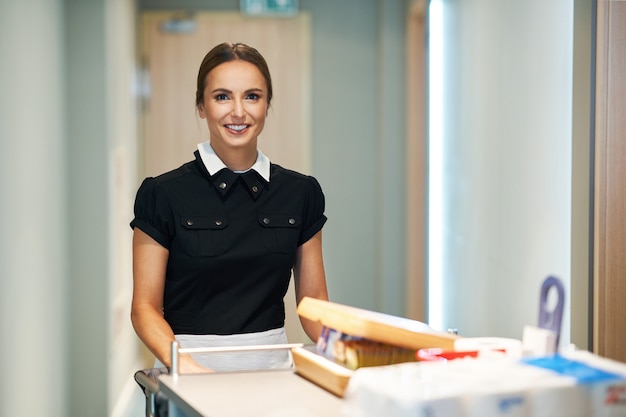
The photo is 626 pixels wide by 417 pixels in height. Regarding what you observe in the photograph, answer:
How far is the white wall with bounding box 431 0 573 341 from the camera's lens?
10.0 ft

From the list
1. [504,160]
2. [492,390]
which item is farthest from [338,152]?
[492,390]

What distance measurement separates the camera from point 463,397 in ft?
3.57

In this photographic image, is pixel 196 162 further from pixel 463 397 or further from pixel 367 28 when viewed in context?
pixel 367 28

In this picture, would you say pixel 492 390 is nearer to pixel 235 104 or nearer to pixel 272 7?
pixel 235 104

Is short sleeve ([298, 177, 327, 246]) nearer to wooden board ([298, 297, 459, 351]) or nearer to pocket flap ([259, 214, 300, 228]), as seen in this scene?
pocket flap ([259, 214, 300, 228])

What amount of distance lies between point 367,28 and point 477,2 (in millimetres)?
1708

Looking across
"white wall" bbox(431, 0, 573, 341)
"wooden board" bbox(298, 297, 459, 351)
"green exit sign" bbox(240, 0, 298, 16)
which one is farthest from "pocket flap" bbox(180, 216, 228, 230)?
"green exit sign" bbox(240, 0, 298, 16)

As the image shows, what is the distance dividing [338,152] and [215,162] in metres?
3.64

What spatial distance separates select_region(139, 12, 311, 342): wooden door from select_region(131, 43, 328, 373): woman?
348 cm

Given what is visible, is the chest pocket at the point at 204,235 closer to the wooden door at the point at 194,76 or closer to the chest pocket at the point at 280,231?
the chest pocket at the point at 280,231

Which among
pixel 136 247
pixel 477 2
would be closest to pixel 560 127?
pixel 477 2

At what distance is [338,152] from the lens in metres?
5.71

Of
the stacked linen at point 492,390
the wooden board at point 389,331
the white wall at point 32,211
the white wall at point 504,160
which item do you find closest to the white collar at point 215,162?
the wooden board at point 389,331

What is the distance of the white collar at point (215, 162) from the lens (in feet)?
6.84
